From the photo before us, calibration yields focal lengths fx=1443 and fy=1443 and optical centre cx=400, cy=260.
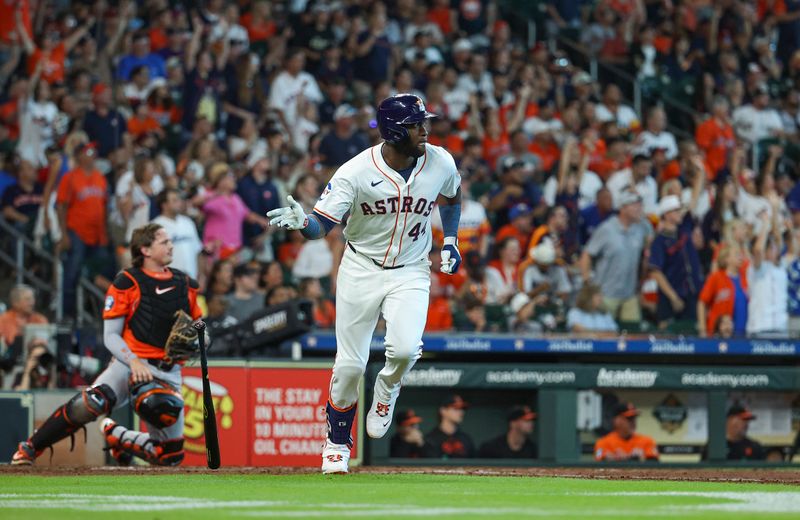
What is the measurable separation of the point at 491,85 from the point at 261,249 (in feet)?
17.4

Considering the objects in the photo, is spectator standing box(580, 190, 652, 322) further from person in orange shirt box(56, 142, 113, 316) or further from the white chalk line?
the white chalk line

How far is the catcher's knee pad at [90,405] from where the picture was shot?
32.4 ft

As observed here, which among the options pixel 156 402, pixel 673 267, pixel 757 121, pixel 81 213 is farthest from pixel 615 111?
pixel 156 402

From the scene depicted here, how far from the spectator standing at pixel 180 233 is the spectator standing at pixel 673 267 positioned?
16.7 ft

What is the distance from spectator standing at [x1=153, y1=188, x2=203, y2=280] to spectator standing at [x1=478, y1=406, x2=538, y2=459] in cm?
335

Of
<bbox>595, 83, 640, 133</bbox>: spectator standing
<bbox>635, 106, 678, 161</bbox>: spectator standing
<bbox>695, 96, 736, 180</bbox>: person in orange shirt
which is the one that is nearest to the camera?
<bbox>635, 106, 678, 161</bbox>: spectator standing

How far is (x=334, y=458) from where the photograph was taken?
9109 millimetres

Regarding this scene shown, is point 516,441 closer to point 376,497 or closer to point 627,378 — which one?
point 627,378

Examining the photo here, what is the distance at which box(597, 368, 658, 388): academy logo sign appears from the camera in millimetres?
13859

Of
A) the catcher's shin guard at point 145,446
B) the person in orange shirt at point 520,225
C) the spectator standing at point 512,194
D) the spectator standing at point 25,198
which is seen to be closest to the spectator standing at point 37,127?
the spectator standing at point 25,198

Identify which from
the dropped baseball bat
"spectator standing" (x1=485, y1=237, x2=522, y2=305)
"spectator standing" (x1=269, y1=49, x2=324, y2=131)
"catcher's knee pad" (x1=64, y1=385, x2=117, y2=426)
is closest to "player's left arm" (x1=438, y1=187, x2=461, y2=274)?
the dropped baseball bat

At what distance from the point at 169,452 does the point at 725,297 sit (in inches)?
283

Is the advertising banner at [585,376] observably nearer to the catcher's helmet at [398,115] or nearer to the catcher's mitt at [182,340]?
the catcher's mitt at [182,340]

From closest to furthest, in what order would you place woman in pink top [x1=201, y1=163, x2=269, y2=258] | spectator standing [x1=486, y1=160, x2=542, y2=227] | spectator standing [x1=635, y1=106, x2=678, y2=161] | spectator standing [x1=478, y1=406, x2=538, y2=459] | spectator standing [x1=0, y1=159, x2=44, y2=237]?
spectator standing [x1=478, y1=406, x2=538, y2=459], woman in pink top [x1=201, y1=163, x2=269, y2=258], spectator standing [x1=0, y1=159, x2=44, y2=237], spectator standing [x1=486, y1=160, x2=542, y2=227], spectator standing [x1=635, y1=106, x2=678, y2=161]
